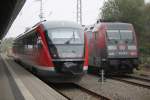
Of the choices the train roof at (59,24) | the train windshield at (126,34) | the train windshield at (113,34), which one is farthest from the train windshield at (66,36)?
the train windshield at (126,34)

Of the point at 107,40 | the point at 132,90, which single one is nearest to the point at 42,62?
the point at 132,90

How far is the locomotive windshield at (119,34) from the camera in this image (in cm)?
2159

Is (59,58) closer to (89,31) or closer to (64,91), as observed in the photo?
(64,91)

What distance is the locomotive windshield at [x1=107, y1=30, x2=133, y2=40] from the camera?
2159 cm

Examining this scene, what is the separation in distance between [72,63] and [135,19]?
101ft

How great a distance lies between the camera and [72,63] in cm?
1573

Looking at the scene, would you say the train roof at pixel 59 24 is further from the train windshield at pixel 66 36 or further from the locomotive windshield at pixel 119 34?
the locomotive windshield at pixel 119 34

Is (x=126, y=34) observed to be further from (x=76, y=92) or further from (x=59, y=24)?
(x=76, y=92)

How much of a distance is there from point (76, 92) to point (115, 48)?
665 cm

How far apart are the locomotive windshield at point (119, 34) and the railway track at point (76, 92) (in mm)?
4557

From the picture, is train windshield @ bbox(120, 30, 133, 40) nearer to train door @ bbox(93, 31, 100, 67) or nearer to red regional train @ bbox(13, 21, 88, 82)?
train door @ bbox(93, 31, 100, 67)

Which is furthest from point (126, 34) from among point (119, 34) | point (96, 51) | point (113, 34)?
point (96, 51)

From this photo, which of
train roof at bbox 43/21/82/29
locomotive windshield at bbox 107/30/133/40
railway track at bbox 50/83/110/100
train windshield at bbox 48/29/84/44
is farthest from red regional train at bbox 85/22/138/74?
train windshield at bbox 48/29/84/44

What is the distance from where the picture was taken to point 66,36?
16.5 meters
